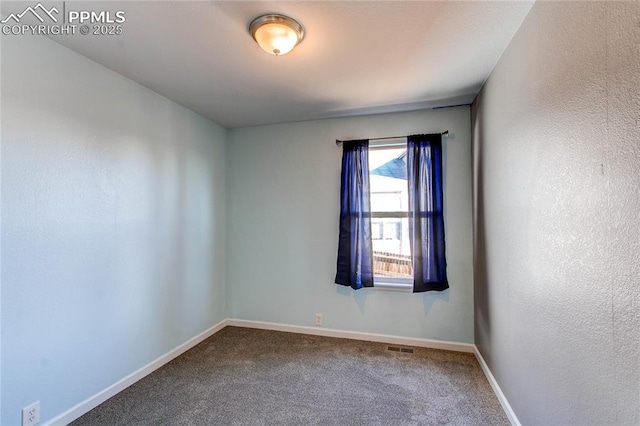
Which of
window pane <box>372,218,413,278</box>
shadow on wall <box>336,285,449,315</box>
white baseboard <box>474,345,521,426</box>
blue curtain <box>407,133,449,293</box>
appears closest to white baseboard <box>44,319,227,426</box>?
shadow on wall <box>336,285,449,315</box>

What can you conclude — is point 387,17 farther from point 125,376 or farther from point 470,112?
point 125,376

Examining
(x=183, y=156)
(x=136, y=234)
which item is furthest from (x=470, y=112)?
(x=136, y=234)

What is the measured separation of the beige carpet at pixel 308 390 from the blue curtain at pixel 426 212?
81 centimetres

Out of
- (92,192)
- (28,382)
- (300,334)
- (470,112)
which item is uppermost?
(470,112)

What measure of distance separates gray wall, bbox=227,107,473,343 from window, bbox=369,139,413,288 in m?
0.18

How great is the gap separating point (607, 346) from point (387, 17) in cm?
187

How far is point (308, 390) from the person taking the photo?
2262mm

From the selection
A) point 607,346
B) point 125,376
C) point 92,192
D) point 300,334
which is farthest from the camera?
point 300,334

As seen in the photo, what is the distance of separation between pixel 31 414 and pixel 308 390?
70.4 inches

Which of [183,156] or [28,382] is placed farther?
[183,156]

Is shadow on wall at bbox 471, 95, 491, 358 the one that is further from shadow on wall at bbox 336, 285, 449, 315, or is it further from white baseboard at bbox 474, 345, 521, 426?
shadow on wall at bbox 336, 285, 449, 315

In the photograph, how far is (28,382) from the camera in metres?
1.69

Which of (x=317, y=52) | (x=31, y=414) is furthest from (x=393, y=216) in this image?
(x=31, y=414)

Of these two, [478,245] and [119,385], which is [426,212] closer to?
[478,245]
